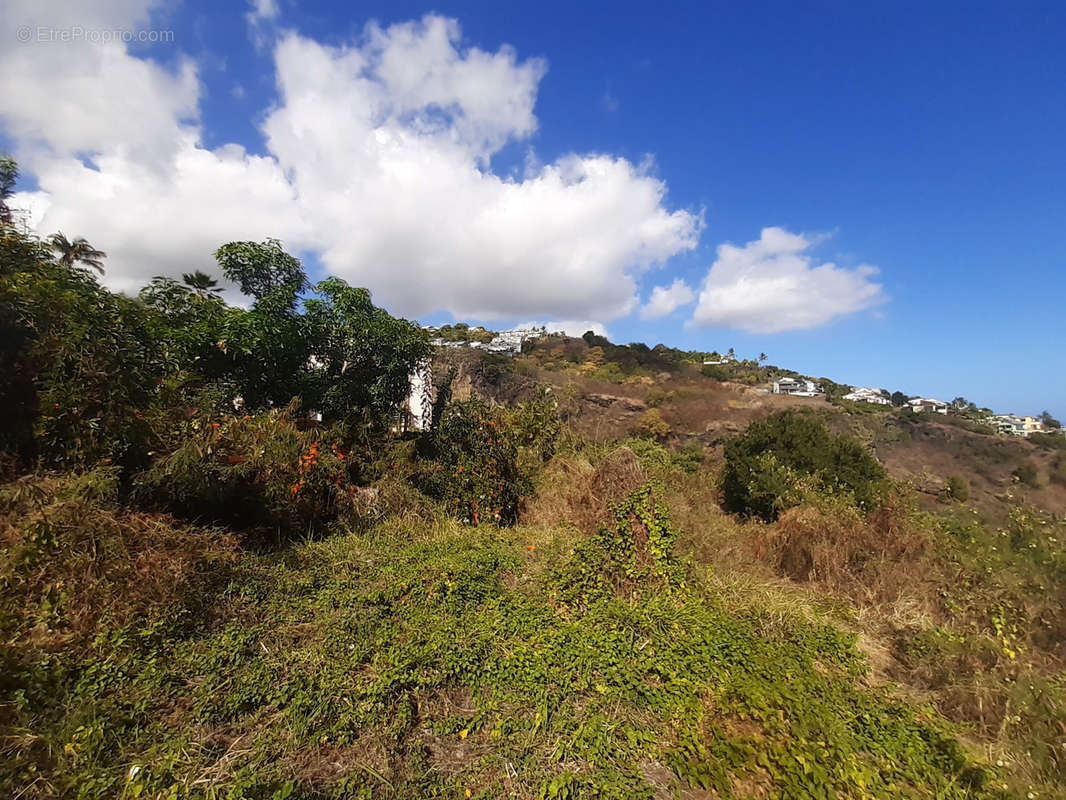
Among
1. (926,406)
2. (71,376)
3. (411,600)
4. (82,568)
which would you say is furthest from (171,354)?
(926,406)

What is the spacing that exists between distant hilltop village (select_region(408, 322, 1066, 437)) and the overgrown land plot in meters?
1.10

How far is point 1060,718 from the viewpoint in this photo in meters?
2.65

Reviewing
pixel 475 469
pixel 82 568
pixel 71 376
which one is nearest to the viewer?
pixel 82 568

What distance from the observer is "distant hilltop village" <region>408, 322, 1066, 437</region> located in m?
8.26

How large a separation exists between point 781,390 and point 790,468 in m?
17.2

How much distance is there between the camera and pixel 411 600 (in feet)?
12.9

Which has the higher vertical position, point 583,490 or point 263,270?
point 263,270

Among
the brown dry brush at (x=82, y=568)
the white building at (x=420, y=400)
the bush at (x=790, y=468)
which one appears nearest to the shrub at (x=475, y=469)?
the white building at (x=420, y=400)

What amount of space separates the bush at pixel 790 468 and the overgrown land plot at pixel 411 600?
0.08 m

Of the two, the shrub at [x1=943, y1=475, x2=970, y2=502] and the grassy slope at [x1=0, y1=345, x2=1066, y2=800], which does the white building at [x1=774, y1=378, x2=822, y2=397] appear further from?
the grassy slope at [x1=0, y1=345, x2=1066, y2=800]

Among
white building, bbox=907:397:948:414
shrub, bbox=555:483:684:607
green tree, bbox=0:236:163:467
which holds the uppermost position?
A: white building, bbox=907:397:948:414

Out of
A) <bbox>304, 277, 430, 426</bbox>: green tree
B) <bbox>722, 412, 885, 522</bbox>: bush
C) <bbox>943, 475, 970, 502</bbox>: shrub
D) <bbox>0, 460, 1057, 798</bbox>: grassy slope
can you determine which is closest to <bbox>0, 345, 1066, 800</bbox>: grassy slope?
<bbox>0, 460, 1057, 798</bbox>: grassy slope

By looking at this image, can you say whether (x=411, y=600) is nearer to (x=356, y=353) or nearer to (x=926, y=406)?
(x=356, y=353)

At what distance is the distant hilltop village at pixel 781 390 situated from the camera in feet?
27.1
